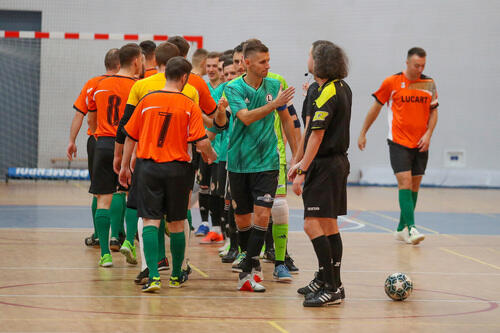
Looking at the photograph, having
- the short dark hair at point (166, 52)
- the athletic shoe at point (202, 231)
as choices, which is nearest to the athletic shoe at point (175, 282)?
the short dark hair at point (166, 52)

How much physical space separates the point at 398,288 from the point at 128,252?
2.59 m

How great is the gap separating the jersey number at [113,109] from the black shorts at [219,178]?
126cm

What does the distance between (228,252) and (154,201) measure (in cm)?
213

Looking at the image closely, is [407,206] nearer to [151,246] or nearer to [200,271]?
[200,271]

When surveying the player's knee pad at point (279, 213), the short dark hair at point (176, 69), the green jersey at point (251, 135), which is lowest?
the player's knee pad at point (279, 213)

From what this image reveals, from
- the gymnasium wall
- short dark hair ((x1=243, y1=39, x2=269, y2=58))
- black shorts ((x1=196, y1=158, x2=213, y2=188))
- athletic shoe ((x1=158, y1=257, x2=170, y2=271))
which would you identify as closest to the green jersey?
short dark hair ((x1=243, y1=39, x2=269, y2=58))

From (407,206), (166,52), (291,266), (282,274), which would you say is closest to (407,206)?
(407,206)

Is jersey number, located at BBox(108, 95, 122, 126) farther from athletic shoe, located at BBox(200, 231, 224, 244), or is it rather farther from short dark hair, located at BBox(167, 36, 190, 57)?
athletic shoe, located at BBox(200, 231, 224, 244)

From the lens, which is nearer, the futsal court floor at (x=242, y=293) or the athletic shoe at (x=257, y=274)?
the futsal court floor at (x=242, y=293)

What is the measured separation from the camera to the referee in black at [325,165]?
18.0 feet

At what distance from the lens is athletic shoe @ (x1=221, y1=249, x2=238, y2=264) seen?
7570 millimetres

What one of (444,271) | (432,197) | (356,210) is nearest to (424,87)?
(444,271)

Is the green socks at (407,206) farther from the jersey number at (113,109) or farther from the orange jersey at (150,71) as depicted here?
the jersey number at (113,109)

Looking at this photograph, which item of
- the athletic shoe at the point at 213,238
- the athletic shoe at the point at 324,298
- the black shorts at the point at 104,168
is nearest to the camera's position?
the athletic shoe at the point at 324,298
